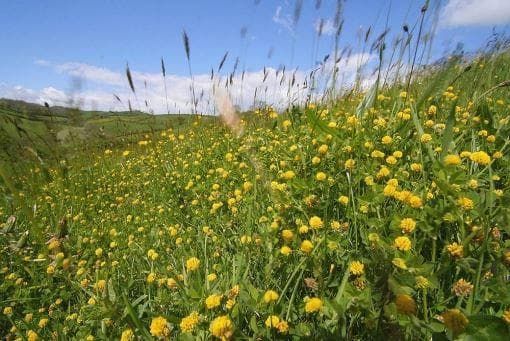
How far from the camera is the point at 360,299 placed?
3.99ft

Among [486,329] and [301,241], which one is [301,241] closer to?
[301,241]

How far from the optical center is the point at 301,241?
1.74 meters

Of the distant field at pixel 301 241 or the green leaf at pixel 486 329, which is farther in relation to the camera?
the distant field at pixel 301 241

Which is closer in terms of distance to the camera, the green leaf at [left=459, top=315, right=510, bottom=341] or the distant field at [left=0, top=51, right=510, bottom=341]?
the green leaf at [left=459, top=315, right=510, bottom=341]

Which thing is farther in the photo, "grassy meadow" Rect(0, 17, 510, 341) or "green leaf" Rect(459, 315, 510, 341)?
"grassy meadow" Rect(0, 17, 510, 341)

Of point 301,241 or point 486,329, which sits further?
point 301,241

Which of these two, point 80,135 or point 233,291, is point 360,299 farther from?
point 80,135

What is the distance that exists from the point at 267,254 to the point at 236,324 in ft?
1.76

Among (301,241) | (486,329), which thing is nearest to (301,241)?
(301,241)

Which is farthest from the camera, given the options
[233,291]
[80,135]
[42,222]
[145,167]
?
[80,135]

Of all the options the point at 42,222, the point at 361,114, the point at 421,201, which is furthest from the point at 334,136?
the point at 42,222

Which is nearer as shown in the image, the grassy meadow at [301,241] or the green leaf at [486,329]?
the green leaf at [486,329]

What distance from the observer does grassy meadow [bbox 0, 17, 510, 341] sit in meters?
1.20

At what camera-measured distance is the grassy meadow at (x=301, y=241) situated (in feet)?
3.92
